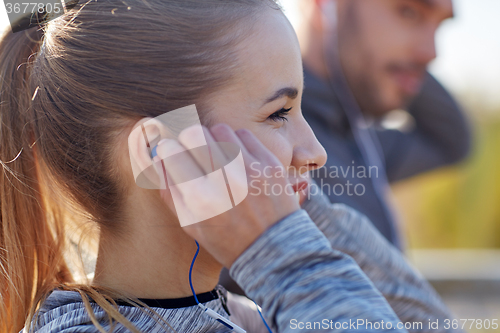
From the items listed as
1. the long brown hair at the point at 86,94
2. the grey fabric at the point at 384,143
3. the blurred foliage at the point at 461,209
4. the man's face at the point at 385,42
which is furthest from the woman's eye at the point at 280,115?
the blurred foliage at the point at 461,209

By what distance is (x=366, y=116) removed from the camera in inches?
99.9

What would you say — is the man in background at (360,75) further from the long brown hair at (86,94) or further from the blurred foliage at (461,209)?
the blurred foliage at (461,209)

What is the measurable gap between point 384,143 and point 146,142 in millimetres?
2251

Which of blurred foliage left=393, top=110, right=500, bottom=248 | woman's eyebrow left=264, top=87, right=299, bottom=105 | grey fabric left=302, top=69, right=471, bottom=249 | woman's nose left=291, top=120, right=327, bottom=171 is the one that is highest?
woman's eyebrow left=264, top=87, right=299, bottom=105

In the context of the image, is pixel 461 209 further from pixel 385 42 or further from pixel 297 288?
pixel 297 288

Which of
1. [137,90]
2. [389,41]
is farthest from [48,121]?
[389,41]

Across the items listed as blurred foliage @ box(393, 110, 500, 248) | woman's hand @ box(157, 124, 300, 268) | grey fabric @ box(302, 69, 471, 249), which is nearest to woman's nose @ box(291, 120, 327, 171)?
woman's hand @ box(157, 124, 300, 268)

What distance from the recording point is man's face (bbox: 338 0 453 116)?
7.51 feet

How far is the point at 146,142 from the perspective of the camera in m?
0.99

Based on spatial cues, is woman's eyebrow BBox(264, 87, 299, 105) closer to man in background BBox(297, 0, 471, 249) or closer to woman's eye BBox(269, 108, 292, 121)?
woman's eye BBox(269, 108, 292, 121)

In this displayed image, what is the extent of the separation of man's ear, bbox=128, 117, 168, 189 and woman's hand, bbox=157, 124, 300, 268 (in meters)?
0.11

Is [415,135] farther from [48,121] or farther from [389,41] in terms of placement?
[48,121]

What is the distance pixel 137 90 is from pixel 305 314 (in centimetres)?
64

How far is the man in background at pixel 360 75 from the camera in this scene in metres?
1.94
